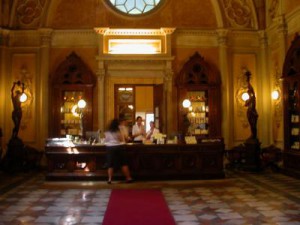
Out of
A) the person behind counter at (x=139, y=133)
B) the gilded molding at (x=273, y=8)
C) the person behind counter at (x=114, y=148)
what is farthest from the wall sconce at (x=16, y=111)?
the gilded molding at (x=273, y=8)

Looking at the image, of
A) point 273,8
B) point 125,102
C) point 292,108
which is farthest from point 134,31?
point 292,108

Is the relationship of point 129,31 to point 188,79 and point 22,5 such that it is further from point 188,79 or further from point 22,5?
point 22,5

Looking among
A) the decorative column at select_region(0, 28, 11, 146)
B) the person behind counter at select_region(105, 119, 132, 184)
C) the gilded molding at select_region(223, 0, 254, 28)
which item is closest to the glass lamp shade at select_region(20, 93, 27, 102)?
the decorative column at select_region(0, 28, 11, 146)

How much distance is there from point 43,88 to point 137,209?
7312mm

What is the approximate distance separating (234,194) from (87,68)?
22.5ft

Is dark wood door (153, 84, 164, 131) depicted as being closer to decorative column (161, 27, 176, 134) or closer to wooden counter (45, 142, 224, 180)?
decorative column (161, 27, 176, 134)

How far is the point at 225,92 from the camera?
42.9 ft

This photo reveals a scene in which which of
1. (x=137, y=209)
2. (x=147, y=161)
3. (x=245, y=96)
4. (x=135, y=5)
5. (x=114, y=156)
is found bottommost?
(x=137, y=209)

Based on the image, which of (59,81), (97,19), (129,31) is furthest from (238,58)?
(59,81)

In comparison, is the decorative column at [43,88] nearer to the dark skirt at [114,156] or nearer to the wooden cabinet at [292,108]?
the dark skirt at [114,156]

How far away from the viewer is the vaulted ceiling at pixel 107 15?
13062 mm

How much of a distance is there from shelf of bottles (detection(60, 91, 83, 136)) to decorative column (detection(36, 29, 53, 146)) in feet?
1.75

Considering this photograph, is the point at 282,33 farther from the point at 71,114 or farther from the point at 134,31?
the point at 71,114

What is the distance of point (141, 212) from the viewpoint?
21.0ft
